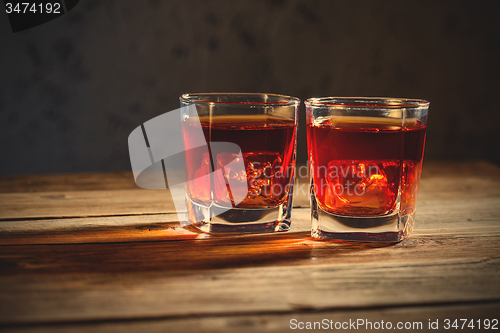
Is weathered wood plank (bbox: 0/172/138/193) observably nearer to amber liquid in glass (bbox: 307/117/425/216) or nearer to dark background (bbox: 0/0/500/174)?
amber liquid in glass (bbox: 307/117/425/216)

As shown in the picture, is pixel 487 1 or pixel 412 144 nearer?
pixel 412 144

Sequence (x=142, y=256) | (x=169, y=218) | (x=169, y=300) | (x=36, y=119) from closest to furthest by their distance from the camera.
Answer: (x=169, y=300) → (x=142, y=256) → (x=169, y=218) → (x=36, y=119)

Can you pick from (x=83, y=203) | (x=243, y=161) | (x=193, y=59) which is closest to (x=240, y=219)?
(x=243, y=161)

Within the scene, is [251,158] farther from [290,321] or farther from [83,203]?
[83,203]

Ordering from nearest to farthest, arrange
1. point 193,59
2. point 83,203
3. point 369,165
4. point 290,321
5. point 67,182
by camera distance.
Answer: point 290,321 < point 369,165 < point 83,203 < point 67,182 < point 193,59

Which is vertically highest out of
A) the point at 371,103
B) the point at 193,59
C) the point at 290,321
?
the point at 193,59

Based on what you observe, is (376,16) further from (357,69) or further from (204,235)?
(204,235)

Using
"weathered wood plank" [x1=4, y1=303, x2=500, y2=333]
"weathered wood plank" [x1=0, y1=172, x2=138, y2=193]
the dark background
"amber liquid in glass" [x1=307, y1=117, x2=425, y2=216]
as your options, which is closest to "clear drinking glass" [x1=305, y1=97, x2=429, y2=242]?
"amber liquid in glass" [x1=307, y1=117, x2=425, y2=216]

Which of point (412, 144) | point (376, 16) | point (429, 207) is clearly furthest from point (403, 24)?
point (412, 144)
